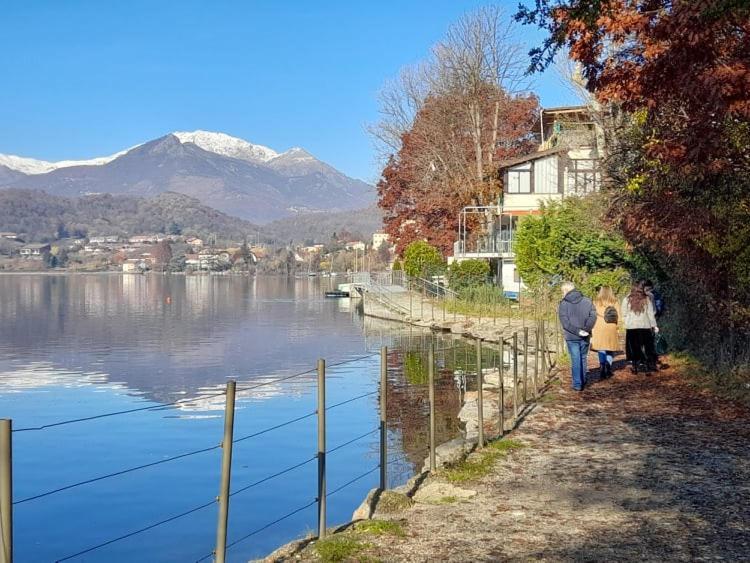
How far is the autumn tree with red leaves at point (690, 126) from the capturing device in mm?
9469

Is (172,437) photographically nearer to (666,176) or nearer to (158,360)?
(666,176)

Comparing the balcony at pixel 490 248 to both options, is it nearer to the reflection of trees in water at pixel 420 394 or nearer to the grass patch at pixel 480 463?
the reflection of trees in water at pixel 420 394

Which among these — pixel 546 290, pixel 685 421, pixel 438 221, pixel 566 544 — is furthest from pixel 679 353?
pixel 438 221

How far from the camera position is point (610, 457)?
10719mm

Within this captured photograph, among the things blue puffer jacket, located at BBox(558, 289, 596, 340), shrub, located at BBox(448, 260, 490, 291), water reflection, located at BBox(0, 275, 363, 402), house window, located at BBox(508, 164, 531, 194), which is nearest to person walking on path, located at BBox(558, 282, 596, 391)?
blue puffer jacket, located at BBox(558, 289, 596, 340)

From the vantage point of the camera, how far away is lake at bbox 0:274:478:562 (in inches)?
492

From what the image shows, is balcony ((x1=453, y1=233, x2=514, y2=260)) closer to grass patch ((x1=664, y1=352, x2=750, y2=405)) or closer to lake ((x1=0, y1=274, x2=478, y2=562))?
lake ((x1=0, y1=274, x2=478, y2=562))

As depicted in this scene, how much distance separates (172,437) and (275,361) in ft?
51.7

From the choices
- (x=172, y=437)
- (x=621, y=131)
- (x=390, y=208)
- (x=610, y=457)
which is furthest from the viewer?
(x=390, y=208)

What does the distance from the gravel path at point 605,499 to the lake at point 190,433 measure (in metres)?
1.91

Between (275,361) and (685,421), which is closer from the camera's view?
(685,421)

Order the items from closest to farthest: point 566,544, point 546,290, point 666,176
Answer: point 566,544 < point 666,176 < point 546,290

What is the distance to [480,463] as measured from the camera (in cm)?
1034

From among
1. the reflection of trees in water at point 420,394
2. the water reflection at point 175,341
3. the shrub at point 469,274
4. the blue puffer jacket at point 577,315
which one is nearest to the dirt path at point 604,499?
the blue puffer jacket at point 577,315
